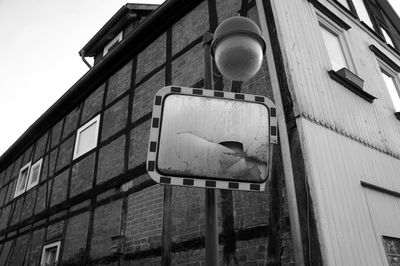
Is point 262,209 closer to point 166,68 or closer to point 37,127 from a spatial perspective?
point 166,68

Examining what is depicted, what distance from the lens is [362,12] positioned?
8055mm

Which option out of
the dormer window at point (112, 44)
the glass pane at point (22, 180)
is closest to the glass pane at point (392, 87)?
the dormer window at point (112, 44)

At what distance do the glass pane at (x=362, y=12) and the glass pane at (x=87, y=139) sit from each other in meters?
7.00

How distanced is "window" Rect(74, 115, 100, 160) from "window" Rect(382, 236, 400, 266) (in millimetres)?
6005

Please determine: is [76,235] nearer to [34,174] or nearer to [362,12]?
[34,174]

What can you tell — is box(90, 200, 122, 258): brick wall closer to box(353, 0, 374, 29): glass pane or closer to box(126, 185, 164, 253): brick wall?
box(126, 185, 164, 253): brick wall

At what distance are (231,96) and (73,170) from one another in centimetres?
671

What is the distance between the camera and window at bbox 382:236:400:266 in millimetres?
3893

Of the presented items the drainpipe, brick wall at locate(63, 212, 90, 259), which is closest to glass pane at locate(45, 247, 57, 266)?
brick wall at locate(63, 212, 90, 259)

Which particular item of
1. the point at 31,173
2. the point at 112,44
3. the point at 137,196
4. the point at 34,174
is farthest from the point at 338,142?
the point at 31,173

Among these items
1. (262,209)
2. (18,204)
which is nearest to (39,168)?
(18,204)

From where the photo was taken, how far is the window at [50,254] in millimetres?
7248

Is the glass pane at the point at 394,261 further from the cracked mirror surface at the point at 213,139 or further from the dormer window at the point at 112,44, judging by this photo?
the dormer window at the point at 112,44

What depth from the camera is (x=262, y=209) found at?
150 inches
